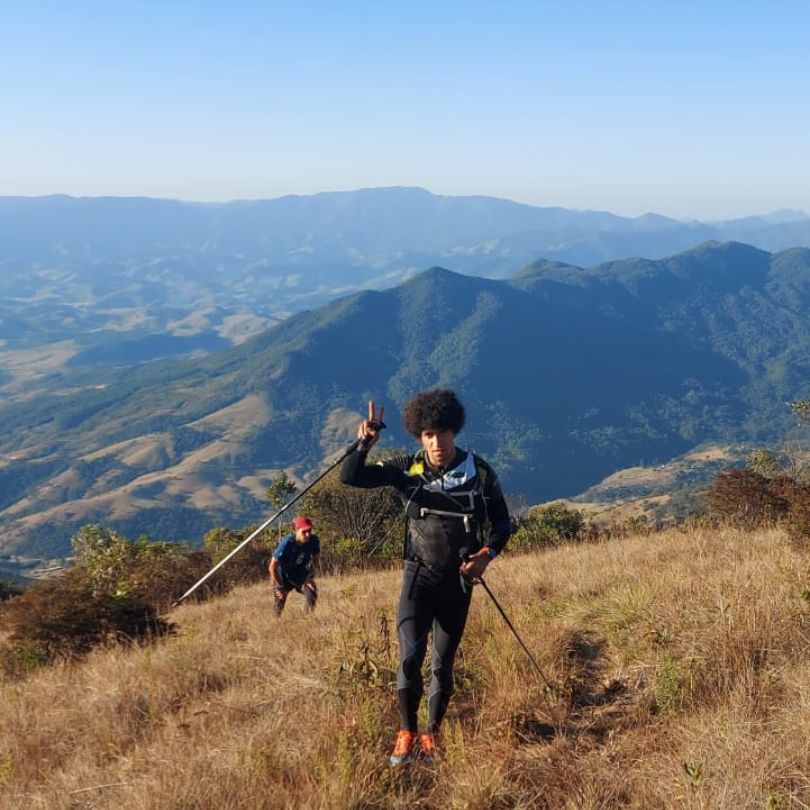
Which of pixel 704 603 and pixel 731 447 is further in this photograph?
pixel 731 447

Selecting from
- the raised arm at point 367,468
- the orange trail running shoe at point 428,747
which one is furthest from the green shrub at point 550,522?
the raised arm at point 367,468

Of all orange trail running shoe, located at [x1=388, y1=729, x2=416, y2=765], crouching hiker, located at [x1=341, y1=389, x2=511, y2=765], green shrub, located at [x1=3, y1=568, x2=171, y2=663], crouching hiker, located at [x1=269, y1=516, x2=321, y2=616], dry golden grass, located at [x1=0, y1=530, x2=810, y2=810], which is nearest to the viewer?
dry golden grass, located at [x1=0, y1=530, x2=810, y2=810]

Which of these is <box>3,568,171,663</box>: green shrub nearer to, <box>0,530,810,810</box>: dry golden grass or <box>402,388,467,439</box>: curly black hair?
<box>0,530,810,810</box>: dry golden grass

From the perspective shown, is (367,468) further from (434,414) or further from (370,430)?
(434,414)

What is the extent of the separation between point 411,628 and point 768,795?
1901 millimetres

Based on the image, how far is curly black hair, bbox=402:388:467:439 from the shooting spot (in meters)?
3.99

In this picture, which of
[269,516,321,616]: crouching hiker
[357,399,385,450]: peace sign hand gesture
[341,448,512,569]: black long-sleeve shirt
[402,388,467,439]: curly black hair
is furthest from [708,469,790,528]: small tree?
[357,399,385,450]: peace sign hand gesture

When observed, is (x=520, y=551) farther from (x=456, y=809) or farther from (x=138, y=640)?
(x=456, y=809)

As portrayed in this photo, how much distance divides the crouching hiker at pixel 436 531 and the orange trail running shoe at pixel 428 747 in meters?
0.02

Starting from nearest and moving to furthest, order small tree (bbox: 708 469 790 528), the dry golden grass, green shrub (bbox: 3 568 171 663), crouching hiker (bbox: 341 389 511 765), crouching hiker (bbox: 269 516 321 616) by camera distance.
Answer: the dry golden grass
crouching hiker (bbox: 341 389 511 765)
green shrub (bbox: 3 568 171 663)
crouching hiker (bbox: 269 516 321 616)
small tree (bbox: 708 469 790 528)

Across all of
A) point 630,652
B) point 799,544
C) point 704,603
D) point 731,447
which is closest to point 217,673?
point 630,652

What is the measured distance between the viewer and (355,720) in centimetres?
398

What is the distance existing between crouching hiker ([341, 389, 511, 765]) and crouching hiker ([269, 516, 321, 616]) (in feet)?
15.3

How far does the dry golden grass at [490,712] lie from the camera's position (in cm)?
329
